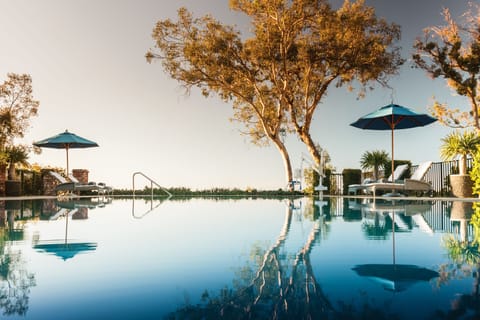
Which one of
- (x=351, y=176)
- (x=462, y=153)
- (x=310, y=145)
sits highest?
(x=310, y=145)

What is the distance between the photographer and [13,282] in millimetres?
2445

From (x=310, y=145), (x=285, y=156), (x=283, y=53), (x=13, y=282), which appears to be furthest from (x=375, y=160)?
(x=13, y=282)

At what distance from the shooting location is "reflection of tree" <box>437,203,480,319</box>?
1.78 meters

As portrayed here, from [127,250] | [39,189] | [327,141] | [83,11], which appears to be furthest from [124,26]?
[127,250]

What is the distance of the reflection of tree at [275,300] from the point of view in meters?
1.77

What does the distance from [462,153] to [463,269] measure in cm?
1263

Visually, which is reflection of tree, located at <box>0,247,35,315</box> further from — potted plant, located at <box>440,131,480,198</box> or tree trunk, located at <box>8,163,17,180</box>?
tree trunk, located at <box>8,163,17,180</box>

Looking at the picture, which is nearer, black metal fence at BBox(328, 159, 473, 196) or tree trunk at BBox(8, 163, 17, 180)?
black metal fence at BBox(328, 159, 473, 196)

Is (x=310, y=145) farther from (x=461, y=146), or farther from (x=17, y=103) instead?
(x=17, y=103)

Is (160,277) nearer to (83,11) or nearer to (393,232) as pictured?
(393,232)

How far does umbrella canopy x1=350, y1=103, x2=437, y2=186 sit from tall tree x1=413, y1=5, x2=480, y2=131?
5.12 m

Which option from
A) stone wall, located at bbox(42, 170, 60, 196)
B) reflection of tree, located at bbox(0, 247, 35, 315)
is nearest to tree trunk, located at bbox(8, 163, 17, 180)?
stone wall, located at bbox(42, 170, 60, 196)

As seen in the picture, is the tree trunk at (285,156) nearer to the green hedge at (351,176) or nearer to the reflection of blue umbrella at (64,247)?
the green hedge at (351,176)

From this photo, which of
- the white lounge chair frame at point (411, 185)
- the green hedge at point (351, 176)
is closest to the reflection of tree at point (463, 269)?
the white lounge chair frame at point (411, 185)
